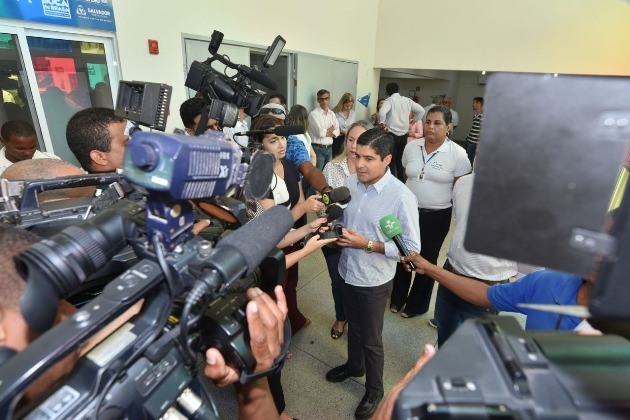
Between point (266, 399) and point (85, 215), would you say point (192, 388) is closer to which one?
point (266, 399)

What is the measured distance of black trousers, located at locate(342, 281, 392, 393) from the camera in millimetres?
1776

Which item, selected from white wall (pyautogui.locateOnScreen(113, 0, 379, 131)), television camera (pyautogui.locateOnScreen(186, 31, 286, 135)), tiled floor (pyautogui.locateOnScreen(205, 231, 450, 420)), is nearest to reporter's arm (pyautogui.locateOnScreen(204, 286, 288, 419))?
television camera (pyautogui.locateOnScreen(186, 31, 286, 135))

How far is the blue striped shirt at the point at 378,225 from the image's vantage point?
1.71 m

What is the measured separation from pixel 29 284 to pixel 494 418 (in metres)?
0.67

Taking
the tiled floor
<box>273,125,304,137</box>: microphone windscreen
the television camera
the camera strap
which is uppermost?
the television camera

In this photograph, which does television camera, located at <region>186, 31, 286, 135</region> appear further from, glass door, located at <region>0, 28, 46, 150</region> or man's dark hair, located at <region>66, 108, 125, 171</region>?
glass door, located at <region>0, 28, 46, 150</region>

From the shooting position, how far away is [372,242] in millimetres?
1682

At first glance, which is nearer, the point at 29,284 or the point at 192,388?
the point at 29,284

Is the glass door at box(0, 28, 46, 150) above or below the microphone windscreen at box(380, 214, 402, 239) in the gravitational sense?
above

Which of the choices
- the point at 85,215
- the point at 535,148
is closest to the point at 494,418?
the point at 535,148

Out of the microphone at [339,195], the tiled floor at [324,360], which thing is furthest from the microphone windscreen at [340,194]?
the tiled floor at [324,360]

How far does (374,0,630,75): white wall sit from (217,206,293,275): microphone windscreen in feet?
21.6

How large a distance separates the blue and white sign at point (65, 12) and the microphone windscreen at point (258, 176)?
273cm

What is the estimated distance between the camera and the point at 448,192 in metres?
2.57
